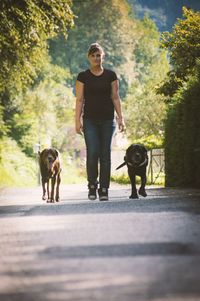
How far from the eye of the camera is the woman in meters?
12.0

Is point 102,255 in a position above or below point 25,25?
below

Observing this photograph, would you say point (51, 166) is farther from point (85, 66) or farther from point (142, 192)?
point (85, 66)

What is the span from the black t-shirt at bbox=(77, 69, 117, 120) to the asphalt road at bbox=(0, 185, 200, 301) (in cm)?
269

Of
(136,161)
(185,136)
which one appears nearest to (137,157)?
(136,161)

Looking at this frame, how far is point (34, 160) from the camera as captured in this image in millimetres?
46562

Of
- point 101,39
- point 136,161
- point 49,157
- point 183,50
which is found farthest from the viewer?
point 101,39

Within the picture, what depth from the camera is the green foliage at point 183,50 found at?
28.1 metres

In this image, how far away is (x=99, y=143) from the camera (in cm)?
1224

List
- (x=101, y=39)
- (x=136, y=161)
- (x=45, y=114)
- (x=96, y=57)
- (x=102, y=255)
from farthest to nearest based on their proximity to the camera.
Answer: (x=101, y=39), (x=45, y=114), (x=136, y=161), (x=96, y=57), (x=102, y=255)

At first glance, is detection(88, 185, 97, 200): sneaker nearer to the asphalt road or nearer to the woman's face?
the woman's face

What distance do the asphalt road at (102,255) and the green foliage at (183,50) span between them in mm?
18869

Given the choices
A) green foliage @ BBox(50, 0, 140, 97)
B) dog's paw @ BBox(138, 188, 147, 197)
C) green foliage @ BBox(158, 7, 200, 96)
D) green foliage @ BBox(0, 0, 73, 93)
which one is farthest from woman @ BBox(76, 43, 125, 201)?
green foliage @ BBox(50, 0, 140, 97)

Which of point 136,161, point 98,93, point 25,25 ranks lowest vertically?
point 136,161

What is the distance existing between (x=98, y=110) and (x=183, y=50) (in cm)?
1671
